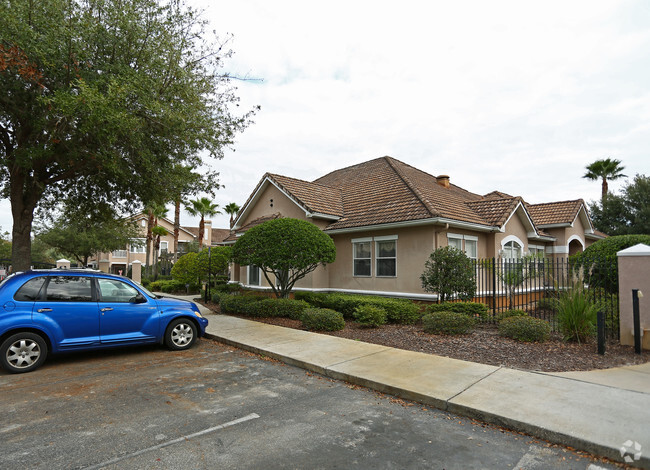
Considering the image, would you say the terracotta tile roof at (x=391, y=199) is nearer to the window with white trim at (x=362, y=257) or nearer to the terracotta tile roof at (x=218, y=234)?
the window with white trim at (x=362, y=257)

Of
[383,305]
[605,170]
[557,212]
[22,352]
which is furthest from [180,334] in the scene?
[605,170]

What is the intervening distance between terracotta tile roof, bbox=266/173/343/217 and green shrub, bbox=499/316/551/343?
8640 millimetres

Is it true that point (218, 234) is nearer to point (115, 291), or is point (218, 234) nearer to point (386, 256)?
point (386, 256)

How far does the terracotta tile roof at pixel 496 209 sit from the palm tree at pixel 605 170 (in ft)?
74.7

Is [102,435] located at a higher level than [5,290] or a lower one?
lower

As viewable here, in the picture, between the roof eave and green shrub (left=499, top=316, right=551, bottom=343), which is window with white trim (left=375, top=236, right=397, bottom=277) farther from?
green shrub (left=499, top=316, right=551, bottom=343)

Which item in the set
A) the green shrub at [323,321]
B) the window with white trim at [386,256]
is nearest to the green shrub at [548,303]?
the window with white trim at [386,256]

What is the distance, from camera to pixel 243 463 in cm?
357

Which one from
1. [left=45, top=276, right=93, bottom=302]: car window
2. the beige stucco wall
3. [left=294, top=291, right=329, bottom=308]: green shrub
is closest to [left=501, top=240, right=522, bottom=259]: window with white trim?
the beige stucco wall

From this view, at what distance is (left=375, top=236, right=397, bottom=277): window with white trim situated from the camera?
14.0 m

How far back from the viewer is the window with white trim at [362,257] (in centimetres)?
1484

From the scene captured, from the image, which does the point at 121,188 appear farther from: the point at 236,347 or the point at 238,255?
the point at 236,347

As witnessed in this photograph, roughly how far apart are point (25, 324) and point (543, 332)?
10.4 m

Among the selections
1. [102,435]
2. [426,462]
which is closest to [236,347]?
[102,435]
